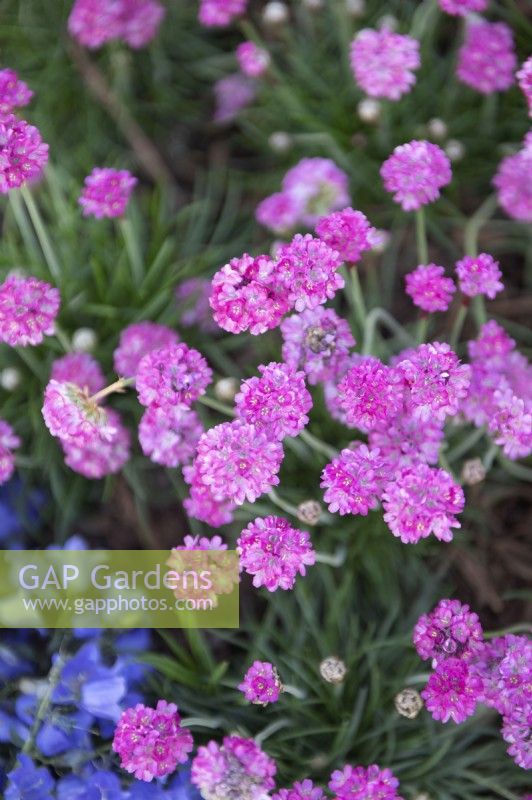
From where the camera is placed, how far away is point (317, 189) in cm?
213

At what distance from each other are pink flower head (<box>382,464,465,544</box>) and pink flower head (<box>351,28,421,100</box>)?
0.99m

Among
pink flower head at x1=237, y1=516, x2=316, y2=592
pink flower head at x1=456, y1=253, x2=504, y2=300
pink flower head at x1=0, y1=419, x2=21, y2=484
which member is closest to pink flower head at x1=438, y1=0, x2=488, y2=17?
pink flower head at x1=456, y1=253, x2=504, y2=300

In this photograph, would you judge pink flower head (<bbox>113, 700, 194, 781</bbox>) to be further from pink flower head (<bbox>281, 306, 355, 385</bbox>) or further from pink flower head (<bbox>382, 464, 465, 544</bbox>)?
pink flower head (<bbox>281, 306, 355, 385</bbox>)

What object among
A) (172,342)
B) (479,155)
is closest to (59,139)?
(172,342)

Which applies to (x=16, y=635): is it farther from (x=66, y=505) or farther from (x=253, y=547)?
(x=253, y=547)

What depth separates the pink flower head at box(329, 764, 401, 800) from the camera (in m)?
1.51

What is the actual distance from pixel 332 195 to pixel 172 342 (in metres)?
0.61

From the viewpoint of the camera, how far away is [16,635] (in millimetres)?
1939

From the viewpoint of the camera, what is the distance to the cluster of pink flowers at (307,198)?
6.87ft

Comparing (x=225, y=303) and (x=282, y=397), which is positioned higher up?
(x=225, y=303)

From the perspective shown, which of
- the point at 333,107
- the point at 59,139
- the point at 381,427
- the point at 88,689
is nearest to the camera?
the point at 381,427

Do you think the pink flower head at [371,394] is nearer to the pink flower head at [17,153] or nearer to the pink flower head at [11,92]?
the pink flower head at [17,153]

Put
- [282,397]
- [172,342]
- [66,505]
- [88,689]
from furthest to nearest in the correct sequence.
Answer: [66,505] → [172,342] → [88,689] → [282,397]

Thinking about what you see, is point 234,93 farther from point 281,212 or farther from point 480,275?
point 480,275
